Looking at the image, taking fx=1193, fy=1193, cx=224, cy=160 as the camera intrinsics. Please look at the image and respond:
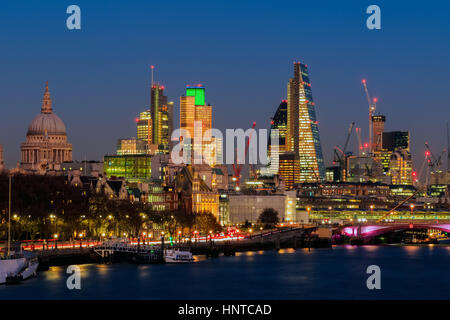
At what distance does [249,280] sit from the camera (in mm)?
111812

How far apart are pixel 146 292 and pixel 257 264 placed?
37961mm

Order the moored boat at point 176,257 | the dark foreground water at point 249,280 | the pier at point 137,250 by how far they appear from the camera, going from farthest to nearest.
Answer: the moored boat at point 176,257
the pier at point 137,250
the dark foreground water at point 249,280

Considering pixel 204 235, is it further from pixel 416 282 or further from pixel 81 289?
pixel 81 289

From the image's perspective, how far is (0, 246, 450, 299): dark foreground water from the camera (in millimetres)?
97375

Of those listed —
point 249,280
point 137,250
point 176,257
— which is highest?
point 137,250

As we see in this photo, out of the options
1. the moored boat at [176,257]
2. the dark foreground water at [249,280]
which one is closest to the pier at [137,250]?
the moored boat at [176,257]

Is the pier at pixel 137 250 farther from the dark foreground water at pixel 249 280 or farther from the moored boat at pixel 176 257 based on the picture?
the dark foreground water at pixel 249 280

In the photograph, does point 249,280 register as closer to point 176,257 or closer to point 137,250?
point 176,257

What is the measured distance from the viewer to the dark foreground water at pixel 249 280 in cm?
9738

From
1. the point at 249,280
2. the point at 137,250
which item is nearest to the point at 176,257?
the point at 137,250

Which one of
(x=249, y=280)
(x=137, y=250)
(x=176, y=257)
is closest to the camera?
(x=249, y=280)

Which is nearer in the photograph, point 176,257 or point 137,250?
point 137,250
